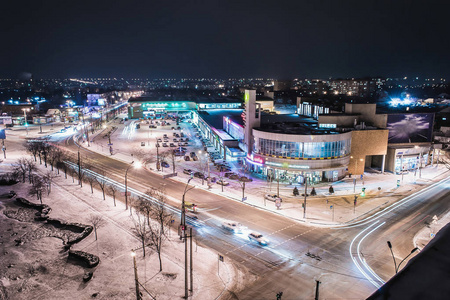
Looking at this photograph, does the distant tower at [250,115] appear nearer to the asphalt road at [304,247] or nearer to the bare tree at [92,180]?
the asphalt road at [304,247]

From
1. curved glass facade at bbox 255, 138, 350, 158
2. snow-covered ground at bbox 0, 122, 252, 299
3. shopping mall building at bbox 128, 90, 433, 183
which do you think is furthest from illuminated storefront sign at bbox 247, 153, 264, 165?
snow-covered ground at bbox 0, 122, 252, 299

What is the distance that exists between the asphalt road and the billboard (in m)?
18.2

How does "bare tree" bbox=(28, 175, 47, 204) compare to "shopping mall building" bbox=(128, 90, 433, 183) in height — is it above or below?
below

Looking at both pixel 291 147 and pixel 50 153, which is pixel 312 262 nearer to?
pixel 291 147

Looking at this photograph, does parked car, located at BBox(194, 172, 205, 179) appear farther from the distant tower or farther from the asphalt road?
the distant tower

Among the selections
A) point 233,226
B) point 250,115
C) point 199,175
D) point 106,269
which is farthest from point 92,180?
point 250,115

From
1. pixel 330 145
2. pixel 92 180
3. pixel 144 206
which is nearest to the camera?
pixel 144 206

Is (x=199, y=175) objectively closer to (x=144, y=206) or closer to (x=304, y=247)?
(x=144, y=206)

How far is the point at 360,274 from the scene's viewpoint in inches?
1062

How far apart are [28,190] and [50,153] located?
22.6 meters

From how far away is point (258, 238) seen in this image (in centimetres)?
3247

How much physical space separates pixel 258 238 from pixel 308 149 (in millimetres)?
25210

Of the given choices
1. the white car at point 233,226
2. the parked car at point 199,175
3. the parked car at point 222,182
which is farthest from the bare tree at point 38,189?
the white car at point 233,226

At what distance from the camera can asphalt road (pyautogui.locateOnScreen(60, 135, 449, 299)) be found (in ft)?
83.1
